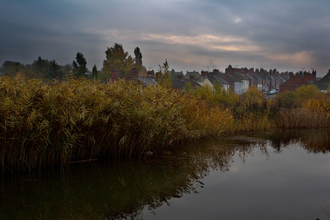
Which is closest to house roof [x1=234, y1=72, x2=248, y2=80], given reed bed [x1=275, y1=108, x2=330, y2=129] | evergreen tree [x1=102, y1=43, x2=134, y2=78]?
evergreen tree [x1=102, y1=43, x2=134, y2=78]

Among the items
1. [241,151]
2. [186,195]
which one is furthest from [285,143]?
[186,195]

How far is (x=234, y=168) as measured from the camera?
24.2 ft

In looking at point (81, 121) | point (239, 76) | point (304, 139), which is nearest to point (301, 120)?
point (304, 139)

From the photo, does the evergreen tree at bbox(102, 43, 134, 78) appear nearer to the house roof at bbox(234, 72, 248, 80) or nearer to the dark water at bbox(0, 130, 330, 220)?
the house roof at bbox(234, 72, 248, 80)

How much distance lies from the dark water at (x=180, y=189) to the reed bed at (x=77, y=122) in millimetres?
504

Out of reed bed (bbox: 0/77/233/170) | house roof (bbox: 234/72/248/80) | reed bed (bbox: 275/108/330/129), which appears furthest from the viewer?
house roof (bbox: 234/72/248/80)

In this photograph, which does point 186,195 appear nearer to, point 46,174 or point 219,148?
point 46,174

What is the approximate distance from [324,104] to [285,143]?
6908 millimetres

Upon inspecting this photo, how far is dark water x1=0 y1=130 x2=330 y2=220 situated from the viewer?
480 centimetres

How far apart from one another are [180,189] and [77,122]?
3.18 meters

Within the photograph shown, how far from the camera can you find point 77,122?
717 cm

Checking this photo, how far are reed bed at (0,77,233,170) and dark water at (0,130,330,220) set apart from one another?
1.65 ft

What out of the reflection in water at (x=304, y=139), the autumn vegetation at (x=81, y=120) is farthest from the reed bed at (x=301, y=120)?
the autumn vegetation at (x=81, y=120)

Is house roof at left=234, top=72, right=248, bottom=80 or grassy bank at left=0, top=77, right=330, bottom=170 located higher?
house roof at left=234, top=72, right=248, bottom=80
